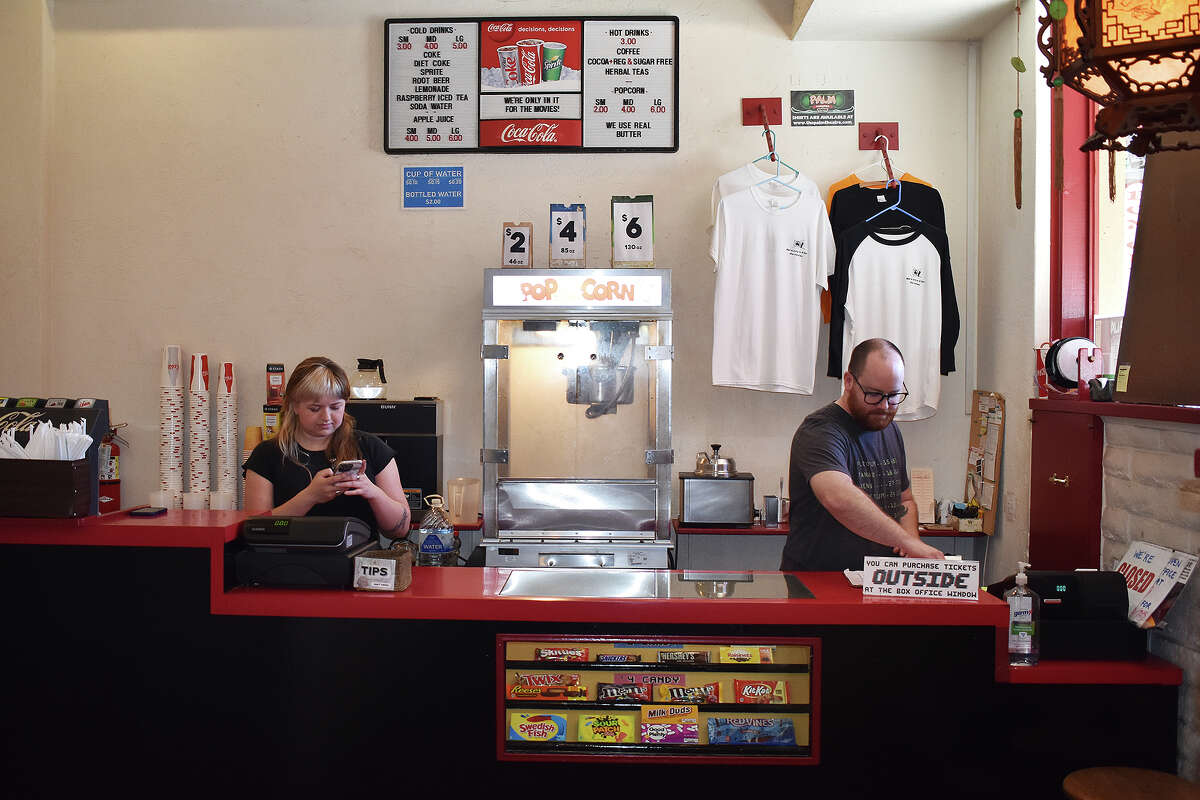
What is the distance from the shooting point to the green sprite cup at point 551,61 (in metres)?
4.48

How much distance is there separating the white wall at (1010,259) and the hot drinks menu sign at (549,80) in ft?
5.16

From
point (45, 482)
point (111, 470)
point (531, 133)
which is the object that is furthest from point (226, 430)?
point (531, 133)

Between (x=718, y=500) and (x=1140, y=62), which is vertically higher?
(x=1140, y=62)

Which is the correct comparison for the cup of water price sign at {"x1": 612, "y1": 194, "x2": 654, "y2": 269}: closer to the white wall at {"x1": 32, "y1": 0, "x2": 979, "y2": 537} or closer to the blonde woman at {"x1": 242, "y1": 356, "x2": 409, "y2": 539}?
the white wall at {"x1": 32, "y1": 0, "x2": 979, "y2": 537}

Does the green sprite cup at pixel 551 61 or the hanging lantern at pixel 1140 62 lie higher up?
the green sprite cup at pixel 551 61

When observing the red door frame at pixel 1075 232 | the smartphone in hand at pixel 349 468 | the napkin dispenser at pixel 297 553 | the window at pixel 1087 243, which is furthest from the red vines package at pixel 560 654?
the red door frame at pixel 1075 232

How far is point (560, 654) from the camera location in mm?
2311

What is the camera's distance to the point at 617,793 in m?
2.29

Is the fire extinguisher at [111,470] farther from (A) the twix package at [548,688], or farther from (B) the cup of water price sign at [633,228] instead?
(A) the twix package at [548,688]

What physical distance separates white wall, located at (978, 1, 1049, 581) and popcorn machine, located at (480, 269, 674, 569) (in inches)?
63.1

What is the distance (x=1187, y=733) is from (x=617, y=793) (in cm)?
152

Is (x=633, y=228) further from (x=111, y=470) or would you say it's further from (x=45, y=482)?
(x=111, y=470)

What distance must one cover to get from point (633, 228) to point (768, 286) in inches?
28.5

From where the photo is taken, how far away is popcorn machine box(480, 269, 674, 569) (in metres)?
3.95
